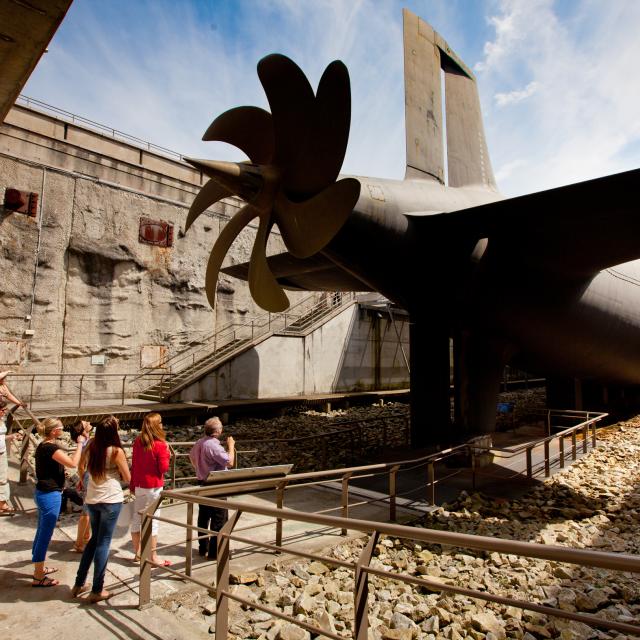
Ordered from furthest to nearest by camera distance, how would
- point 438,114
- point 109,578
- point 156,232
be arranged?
point 156,232 < point 438,114 < point 109,578

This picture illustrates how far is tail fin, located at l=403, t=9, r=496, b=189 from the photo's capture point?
33.3 feet

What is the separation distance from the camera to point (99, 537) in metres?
3.98

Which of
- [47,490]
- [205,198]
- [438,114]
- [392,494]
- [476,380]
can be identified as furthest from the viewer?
[438,114]

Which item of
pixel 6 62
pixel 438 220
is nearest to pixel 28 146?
pixel 6 62

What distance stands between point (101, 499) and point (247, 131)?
567cm

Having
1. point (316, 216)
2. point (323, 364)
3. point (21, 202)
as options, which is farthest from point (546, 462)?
point (21, 202)

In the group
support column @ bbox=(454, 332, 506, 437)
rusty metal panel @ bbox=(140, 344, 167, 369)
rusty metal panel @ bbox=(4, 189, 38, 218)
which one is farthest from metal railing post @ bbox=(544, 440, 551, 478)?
rusty metal panel @ bbox=(4, 189, 38, 218)

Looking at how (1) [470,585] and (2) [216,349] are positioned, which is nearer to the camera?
(1) [470,585]

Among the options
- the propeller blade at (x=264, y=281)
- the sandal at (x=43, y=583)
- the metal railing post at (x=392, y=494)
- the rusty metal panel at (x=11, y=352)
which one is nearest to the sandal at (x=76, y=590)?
the sandal at (x=43, y=583)

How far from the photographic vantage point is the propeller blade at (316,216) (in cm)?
579

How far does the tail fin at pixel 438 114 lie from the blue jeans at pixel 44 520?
343 inches

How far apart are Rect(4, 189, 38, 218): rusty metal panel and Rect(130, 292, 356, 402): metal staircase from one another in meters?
7.02

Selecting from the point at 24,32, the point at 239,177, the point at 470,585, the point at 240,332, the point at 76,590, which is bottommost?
the point at 470,585

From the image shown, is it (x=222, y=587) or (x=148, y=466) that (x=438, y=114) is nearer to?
(x=148, y=466)
